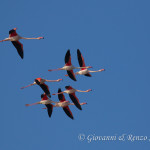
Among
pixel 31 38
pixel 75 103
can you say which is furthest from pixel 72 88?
pixel 31 38

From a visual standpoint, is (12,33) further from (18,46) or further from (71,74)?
(71,74)

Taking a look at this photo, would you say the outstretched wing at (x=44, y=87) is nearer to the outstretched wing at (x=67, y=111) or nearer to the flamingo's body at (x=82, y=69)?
the outstretched wing at (x=67, y=111)

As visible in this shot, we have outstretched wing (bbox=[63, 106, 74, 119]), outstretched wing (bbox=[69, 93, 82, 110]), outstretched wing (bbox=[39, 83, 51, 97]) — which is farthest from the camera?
outstretched wing (bbox=[63, 106, 74, 119])

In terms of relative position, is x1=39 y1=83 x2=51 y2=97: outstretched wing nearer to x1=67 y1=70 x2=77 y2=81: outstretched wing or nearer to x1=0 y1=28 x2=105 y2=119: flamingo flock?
x1=0 y1=28 x2=105 y2=119: flamingo flock

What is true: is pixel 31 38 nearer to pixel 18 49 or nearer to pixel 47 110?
pixel 18 49

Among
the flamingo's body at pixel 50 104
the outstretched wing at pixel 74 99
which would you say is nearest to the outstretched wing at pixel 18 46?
the flamingo's body at pixel 50 104

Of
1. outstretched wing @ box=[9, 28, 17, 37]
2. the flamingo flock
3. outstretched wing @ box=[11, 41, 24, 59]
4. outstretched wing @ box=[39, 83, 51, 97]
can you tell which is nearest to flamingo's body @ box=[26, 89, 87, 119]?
the flamingo flock

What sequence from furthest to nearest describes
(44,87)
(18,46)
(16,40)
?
(44,87) < (18,46) < (16,40)

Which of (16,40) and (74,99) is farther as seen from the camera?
(74,99)

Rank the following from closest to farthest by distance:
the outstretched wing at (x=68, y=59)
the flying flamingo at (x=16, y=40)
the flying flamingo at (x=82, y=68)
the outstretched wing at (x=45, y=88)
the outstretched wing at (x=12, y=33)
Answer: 1. the outstretched wing at (x=12, y=33)
2. the flying flamingo at (x=16, y=40)
3. the outstretched wing at (x=68, y=59)
4. the outstretched wing at (x=45, y=88)
5. the flying flamingo at (x=82, y=68)

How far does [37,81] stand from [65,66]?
2236 mm

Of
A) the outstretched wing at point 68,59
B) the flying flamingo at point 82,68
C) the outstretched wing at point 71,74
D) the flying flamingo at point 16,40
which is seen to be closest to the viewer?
the flying flamingo at point 16,40

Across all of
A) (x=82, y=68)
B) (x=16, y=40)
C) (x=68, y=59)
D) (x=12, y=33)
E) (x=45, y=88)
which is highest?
(x=12, y=33)

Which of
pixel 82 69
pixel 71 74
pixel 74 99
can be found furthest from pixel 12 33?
pixel 82 69
